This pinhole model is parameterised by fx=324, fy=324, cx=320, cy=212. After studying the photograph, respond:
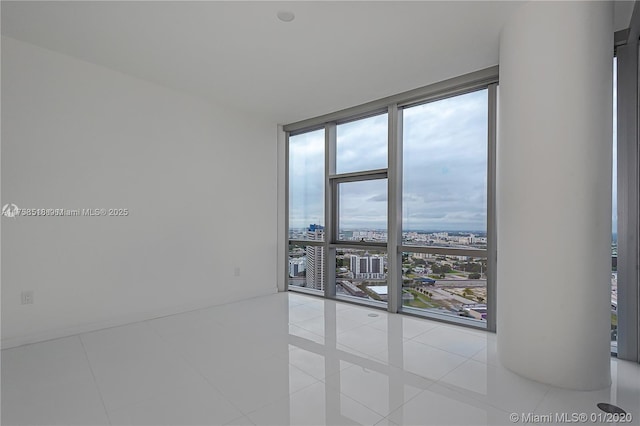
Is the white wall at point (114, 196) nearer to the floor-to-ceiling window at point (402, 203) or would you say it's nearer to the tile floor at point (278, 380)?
the tile floor at point (278, 380)

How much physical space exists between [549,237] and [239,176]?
12.4 feet

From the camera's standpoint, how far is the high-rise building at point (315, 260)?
4.99m

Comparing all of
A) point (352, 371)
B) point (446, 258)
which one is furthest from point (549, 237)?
point (352, 371)

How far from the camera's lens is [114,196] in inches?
139

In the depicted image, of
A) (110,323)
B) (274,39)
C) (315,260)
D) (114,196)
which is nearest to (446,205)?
(315,260)

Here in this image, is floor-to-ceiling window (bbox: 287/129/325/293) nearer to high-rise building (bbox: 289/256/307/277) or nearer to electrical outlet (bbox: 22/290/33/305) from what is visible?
high-rise building (bbox: 289/256/307/277)

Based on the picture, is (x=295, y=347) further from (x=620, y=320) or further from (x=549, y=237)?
(x=620, y=320)

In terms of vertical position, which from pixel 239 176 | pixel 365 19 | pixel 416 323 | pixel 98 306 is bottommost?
pixel 416 323

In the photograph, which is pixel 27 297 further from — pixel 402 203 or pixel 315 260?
pixel 402 203

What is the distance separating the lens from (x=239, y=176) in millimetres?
4742

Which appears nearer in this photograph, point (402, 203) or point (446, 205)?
point (446, 205)

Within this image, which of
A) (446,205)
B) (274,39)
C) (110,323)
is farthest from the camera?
(446,205)

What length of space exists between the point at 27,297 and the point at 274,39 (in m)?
3.26

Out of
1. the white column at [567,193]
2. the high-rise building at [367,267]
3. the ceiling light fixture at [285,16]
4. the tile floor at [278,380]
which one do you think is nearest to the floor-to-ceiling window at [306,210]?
the high-rise building at [367,267]
